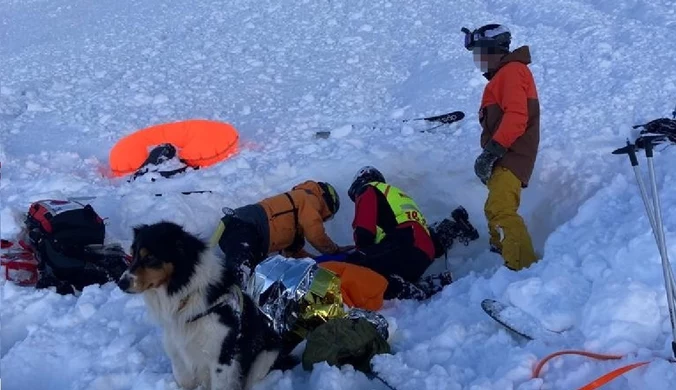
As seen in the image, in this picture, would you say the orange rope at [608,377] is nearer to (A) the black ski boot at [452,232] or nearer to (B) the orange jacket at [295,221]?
(A) the black ski boot at [452,232]

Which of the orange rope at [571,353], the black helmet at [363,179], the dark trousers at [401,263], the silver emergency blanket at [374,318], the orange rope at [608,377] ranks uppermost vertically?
the orange rope at [608,377]

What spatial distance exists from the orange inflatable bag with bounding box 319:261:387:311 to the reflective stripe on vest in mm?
747

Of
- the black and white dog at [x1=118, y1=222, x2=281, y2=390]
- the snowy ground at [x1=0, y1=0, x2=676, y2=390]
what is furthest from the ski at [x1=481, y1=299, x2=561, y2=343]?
the black and white dog at [x1=118, y1=222, x2=281, y2=390]

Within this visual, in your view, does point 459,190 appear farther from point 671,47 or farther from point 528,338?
point 671,47

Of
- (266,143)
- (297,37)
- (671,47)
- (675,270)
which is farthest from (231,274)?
(297,37)

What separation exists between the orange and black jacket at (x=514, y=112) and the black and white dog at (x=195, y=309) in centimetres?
241

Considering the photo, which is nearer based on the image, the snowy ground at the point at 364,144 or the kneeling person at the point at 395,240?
the snowy ground at the point at 364,144

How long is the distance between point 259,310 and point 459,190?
3.07 m

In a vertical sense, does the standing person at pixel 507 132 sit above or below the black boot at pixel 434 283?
above

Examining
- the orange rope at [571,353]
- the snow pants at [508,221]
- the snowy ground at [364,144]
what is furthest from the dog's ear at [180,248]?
the snow pants at [508,221]

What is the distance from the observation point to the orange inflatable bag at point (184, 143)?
7.79 metres

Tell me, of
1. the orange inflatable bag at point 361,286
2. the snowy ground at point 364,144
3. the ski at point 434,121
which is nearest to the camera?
the snowy ground at point 364,144

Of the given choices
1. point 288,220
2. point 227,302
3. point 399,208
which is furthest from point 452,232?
point 227,302

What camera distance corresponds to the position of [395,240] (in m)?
6.00
